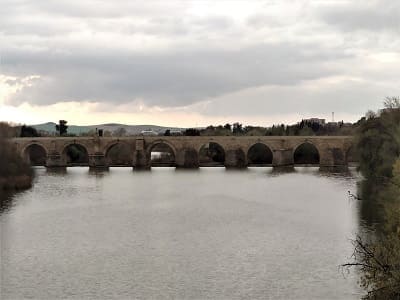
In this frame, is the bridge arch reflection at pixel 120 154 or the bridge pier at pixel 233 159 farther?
the bridge arch reflection at pixel 120 154

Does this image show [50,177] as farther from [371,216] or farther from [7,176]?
[371,216]

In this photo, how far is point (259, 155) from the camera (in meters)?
62.0

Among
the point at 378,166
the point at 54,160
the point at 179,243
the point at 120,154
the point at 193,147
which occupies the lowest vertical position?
the point at 179,243

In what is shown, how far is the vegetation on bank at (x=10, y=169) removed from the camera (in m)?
33.2

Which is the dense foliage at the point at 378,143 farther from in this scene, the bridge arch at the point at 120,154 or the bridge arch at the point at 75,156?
the bridge arch at the point at 75,156

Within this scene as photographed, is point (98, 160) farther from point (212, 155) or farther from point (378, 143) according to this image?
point (378, 143)

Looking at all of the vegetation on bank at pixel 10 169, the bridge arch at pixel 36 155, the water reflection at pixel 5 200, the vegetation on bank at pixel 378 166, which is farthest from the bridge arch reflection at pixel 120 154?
the vegetation on bank at pixel 378 166

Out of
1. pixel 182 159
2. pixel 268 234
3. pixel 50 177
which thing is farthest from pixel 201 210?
pixel 182 159

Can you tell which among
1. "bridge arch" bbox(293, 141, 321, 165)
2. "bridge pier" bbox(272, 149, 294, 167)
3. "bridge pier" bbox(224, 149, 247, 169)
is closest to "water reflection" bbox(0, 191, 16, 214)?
"bridge pier" bbox(224, 149, 247, 169)

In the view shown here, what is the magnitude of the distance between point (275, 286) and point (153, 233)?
7651 millimetres

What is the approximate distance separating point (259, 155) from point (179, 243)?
4190 centimetres

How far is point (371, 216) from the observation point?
24.7 m

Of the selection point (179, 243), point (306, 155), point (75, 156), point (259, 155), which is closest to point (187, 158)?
point (259, 155)

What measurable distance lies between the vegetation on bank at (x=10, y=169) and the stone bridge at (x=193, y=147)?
19420 millimetres
